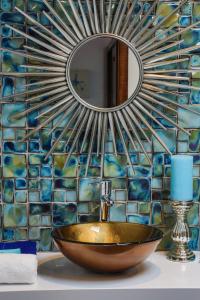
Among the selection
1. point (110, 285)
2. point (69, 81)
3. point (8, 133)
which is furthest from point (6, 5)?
point (110, 285)

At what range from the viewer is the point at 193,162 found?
2.02 metres

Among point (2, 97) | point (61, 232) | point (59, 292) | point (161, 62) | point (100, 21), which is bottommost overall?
point (59, 292)

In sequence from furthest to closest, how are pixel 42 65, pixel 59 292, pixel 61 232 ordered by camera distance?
1. pixel 42 65
2. pixel 61 232
3. pixel 59 292

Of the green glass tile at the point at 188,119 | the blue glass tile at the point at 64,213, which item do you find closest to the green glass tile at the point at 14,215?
the blue glass tile at the point at 64,213

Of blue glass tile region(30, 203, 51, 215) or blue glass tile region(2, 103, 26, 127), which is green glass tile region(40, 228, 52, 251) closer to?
blue glass tile region(30, 203, 51, 215)

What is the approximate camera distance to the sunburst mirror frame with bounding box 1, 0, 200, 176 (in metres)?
1.93

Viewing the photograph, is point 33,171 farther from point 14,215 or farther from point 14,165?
point 14,215

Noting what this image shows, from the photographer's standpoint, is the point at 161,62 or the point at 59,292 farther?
the point at 161,62

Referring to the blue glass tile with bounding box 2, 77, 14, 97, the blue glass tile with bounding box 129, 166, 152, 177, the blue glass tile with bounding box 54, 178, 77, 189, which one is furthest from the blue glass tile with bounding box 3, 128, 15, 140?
the blue glass tile with bounding box 129, 166, 152, 177

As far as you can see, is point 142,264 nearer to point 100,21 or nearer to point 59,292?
point 59,292

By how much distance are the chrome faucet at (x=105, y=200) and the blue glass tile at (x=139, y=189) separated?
0.34ft

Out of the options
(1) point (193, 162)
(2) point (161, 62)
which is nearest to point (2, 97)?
(2) point (161, 62)

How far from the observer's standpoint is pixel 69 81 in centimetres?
194

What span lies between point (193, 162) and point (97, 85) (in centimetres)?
45
